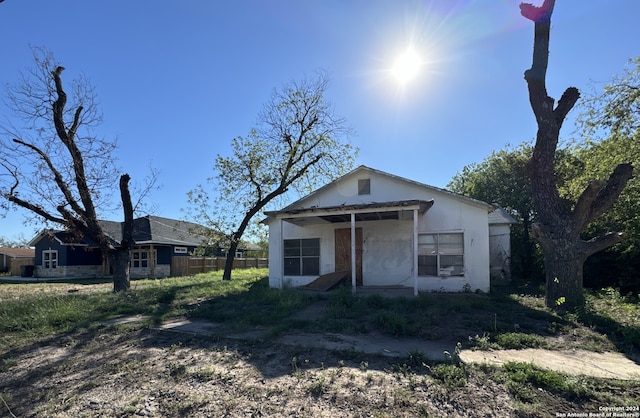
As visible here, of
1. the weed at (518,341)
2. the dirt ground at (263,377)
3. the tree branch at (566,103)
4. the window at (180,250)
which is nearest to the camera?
the dirt ground at (263,377)

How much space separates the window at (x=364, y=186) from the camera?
13.6 m

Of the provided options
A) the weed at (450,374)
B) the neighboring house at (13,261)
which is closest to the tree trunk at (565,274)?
the weed at (450,374)

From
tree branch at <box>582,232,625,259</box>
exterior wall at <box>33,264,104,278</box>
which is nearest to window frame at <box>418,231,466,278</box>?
tree branch at <box>582,232,625,259</box>

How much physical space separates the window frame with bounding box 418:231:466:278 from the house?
0.10ft

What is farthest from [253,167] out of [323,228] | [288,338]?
[288,338]

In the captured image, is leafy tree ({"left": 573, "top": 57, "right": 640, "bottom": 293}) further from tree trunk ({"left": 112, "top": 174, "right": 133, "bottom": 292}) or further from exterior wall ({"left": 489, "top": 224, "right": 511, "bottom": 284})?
tree trunk ({"left": 112, "top": 174, "right": 133, "bottom": 292})

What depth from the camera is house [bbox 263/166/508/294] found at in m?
11.8

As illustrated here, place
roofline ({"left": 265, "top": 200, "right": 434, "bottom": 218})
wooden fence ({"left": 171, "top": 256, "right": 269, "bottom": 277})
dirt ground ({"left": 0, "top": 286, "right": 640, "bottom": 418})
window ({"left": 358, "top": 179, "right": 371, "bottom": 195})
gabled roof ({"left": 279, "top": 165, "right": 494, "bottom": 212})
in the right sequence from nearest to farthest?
dirt ground ({"left": 0, "top": 286, "right": 640, "bottom": 418})
roofline ({"left": 265, "top": 200, "right": 434, "bottom": 218})
gabled roof ({"left": 279, "top": 165, "right": 494, "bottom": 212})
window ({"left": 358, "top": 179, "right": 371, "bottom": 195})
wooden fence ({"left": 171, "top": 256, "right": 269, "bottom": 277})

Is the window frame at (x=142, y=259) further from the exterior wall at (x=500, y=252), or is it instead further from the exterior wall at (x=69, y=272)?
the exterior wall at (x=500, y=252)

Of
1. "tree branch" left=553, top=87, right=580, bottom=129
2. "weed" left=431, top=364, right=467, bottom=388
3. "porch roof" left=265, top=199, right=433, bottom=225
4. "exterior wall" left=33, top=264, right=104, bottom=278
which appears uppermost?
"tree branch" left=553, top=87, right=580, bottom=129

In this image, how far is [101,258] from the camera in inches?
1113

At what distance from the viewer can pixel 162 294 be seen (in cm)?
1202

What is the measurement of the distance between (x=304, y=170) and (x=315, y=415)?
15.6m

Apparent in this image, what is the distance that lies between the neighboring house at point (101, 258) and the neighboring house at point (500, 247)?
19603 millimetres
